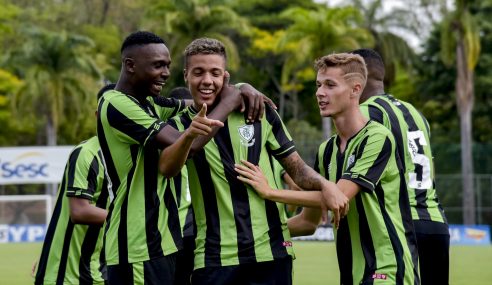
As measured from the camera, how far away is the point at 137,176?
6781mm

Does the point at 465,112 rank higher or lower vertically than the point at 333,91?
lower

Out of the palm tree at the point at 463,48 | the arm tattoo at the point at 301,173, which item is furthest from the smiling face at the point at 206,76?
the palm tree at the point at 463,48

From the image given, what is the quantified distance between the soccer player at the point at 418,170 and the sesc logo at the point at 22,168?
91.1 feet

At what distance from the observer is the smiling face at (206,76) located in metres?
6.64

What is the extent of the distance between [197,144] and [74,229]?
8.28 feet

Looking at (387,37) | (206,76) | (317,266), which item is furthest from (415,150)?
(387,37)

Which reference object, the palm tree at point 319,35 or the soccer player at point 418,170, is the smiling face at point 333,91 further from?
the palm tree at point 319,35

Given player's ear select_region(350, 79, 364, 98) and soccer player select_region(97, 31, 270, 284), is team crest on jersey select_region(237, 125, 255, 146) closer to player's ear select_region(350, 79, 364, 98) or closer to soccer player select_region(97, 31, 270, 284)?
soccer player select_region(97, 31, 270, 284)

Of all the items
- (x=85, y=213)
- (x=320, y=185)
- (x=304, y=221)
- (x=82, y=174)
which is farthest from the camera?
(x=82, y=174)

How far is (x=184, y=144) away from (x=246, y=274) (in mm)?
1035

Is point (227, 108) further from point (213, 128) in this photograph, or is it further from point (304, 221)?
point (304, 221)

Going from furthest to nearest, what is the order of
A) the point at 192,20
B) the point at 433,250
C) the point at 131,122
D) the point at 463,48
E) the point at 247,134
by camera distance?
1. the point at 192,20
2. the point at 463,48
3. the point at 433,250
4. the point at 247,134
5. the point at 131,122

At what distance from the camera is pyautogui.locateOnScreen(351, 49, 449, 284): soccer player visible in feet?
27.8

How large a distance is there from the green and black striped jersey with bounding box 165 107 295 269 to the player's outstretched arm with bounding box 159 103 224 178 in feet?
1.04
